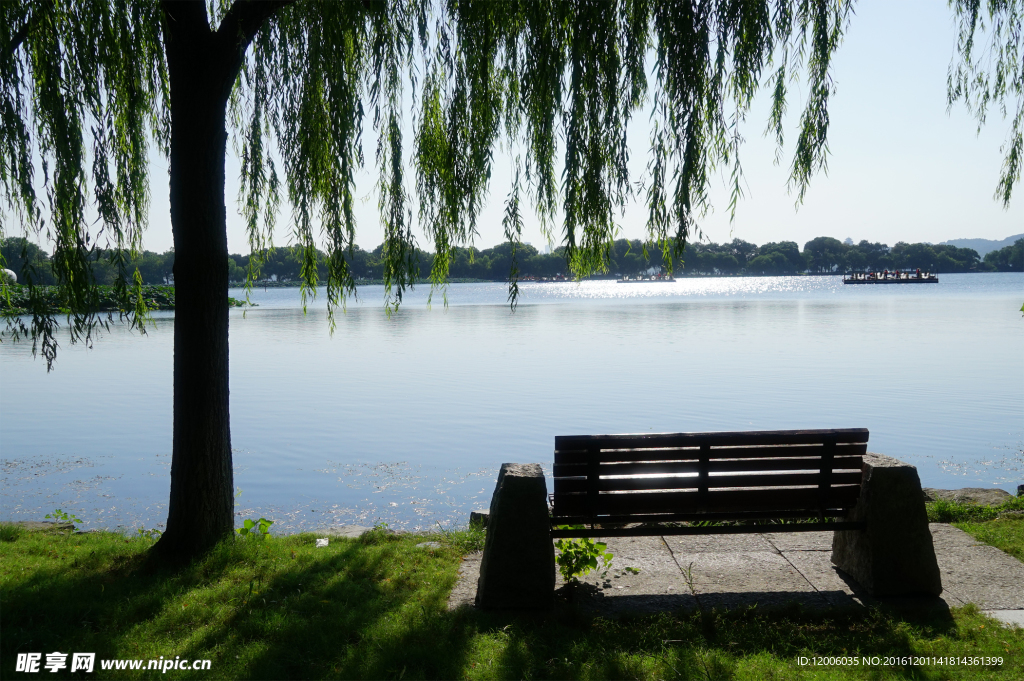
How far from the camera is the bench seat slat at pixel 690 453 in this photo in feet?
14.6

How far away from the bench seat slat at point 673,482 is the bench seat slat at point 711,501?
0.04 meters

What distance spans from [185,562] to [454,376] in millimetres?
14471

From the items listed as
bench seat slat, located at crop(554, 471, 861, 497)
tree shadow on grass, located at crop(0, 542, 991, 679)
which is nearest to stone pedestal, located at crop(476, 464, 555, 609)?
tree shadow on grass, located at crop(0, 542, 991, 679)

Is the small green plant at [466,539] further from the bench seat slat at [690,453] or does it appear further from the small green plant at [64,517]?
the small green plant at [64,517]

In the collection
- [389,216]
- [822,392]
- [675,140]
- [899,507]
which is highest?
[675,140]

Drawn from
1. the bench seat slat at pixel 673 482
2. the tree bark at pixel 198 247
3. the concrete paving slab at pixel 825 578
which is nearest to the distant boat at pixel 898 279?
the concrete paving slab at pixel 825 578

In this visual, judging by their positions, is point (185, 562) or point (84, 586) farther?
point (185, 562)

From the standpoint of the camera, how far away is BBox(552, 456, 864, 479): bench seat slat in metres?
4.44

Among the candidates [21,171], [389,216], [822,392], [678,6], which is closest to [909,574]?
[678,6]

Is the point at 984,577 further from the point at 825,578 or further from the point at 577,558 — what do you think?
the point at 577,558

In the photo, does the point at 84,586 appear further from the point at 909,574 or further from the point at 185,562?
the point at 909,574

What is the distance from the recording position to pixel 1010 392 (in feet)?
52.3

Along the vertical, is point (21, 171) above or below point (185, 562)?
above

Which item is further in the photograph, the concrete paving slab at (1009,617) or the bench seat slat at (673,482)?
the bench seat slat at (673,482)
